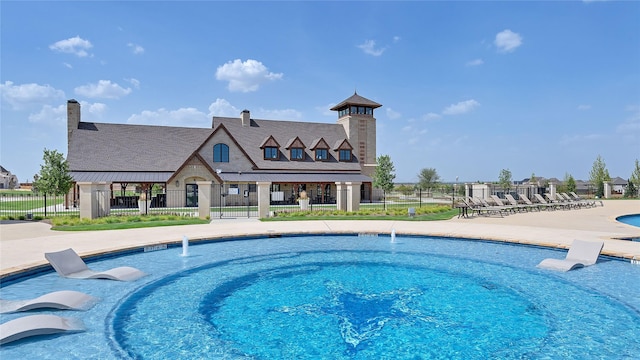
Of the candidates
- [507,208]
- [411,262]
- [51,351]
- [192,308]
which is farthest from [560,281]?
[507,208]

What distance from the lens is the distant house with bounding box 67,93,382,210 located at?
115ft

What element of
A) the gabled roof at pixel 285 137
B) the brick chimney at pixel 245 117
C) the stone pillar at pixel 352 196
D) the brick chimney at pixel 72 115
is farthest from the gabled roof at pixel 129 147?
the stone pillar at pixel 352 196

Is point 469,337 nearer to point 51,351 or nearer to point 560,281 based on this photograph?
point 560,281

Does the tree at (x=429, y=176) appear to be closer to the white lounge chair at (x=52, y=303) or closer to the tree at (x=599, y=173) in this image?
the tree at (x=599, y=173)

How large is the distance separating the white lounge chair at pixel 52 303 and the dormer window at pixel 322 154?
36.9m

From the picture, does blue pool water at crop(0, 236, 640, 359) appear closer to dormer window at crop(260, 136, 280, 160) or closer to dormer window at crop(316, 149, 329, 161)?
dormer window at crop(260, 136, 280, 160)

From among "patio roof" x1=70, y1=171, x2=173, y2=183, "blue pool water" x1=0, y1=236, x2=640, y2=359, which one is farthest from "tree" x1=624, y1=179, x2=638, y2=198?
"patio roof" x1=70, y1=171, x2=173, y2=183

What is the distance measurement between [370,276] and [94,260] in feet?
26.6

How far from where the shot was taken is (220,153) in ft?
126

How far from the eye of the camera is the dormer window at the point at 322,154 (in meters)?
43.5

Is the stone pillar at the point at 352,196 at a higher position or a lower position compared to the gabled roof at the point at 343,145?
lower

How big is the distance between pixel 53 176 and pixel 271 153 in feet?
71.0

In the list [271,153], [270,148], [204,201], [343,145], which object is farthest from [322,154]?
[204,201]

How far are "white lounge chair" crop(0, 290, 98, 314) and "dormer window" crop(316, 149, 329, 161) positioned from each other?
36.9m
